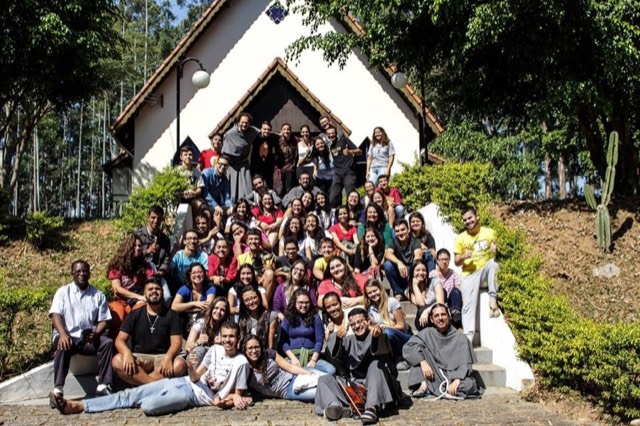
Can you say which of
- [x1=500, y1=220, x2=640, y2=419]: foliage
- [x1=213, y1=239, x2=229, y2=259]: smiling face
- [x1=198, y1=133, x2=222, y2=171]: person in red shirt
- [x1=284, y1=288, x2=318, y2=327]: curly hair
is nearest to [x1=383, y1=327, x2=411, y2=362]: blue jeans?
[x1=284, y1=288, x2=318, y2=327]: curly hair

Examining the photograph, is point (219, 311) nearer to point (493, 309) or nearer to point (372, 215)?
point (493, 309)

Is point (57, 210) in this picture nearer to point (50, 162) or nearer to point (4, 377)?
point (50, 162)

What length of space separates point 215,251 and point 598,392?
5101 mm

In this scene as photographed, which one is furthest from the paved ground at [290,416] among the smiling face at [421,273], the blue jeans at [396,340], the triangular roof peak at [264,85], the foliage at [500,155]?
the foliage at [500,155]

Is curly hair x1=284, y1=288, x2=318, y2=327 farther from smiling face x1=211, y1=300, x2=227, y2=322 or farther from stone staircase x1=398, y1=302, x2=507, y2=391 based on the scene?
stone staircase x1=398, y1=302, x2=507, y2=391

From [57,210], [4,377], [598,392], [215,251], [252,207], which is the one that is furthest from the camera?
[57,210]

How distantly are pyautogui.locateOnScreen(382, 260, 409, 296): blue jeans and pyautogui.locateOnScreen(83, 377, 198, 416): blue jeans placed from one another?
11.5ft

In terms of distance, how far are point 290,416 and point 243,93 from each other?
12.8 m

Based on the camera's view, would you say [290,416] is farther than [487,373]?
No

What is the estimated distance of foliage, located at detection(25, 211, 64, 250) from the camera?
12.0m

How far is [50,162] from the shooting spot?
5581cm

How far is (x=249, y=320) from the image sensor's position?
291 inches

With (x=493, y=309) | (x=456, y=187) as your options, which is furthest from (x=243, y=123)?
(x=493, y=309)

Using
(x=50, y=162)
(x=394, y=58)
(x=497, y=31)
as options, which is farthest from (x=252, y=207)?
(x=50, y=162)
